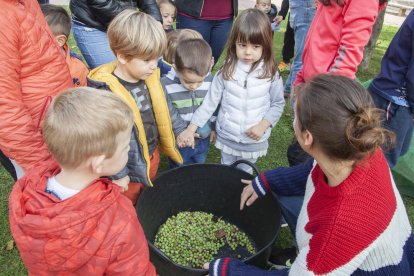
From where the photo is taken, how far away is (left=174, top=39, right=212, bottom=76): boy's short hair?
7.22 feet

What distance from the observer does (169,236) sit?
237cm

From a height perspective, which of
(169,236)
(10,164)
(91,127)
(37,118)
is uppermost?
(91,127)

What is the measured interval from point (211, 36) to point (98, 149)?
2.40 metres

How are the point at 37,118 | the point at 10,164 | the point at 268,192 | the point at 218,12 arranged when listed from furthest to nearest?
the point at 218,12, the point at 10,164, the point at 268,192, the point at 37,118

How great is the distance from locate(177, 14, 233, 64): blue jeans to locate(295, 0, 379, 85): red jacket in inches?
46.0

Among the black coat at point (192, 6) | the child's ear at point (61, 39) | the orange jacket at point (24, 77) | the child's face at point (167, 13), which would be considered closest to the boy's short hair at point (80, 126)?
the orange jacket at point (24, 77)

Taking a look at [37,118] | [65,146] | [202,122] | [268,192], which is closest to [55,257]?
[65,146]

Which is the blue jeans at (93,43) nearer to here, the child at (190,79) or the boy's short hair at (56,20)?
the boy's short hair at (56,20)

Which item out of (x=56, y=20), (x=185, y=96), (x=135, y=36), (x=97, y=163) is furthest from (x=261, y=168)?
(x=97, y=163)

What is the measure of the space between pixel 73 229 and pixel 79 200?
106 millimetres

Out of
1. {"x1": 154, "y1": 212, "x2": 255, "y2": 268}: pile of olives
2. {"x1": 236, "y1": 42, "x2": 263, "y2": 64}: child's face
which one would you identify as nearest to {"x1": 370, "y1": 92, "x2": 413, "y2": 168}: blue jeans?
{"x1": 236, "y1": 42, "x2": 263, "y2": 64}: child's face

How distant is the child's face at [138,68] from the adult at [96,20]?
75cm

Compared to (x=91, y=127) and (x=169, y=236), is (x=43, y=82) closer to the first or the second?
(x=91, y=127)

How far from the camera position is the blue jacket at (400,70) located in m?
2.06
